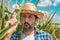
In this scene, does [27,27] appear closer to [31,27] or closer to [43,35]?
[31,27]

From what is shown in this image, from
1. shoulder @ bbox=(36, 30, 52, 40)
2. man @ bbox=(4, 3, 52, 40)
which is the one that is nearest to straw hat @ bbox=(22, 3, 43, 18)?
man @ bbox=(4, 3, 52, 40)

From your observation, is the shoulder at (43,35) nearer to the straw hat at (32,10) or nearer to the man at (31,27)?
the man at (31,27)

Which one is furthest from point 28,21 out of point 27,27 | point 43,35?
point 43,35

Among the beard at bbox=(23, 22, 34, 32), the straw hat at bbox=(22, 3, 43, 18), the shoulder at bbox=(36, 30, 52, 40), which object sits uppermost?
the straw hat at bbox=(22, 3, 43, 18)

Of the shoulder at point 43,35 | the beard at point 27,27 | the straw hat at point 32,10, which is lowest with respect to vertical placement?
the shoulder at point 43,35

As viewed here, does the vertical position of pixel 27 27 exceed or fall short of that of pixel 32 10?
it falls short

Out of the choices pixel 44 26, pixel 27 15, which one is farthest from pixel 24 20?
pixel 44 26

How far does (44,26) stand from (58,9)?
0.29 metres

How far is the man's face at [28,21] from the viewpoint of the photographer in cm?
137

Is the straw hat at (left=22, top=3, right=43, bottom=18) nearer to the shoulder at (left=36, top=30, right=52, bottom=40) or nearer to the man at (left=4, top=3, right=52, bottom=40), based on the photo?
the man at (left=4, top=3, right=52, bottom=40)

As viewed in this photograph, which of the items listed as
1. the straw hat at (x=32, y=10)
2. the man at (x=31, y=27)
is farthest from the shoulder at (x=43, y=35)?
the straw hat at (x=32, y=10)

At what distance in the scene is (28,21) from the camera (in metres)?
1.39

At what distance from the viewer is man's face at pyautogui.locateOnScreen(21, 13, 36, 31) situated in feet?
4.49

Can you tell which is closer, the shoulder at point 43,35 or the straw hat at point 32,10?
the straw hat at point 32,10
